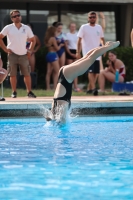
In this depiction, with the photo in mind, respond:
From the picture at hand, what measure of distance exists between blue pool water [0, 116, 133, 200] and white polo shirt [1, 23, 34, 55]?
3309 mm

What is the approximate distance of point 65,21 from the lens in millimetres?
20516

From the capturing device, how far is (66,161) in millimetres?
6344

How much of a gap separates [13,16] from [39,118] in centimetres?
294

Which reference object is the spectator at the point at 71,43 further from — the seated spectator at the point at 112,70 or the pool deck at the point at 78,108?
the pool deck at the point at 78,108

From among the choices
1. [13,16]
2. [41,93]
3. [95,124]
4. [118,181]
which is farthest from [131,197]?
[41,93]

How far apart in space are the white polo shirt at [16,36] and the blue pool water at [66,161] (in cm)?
331

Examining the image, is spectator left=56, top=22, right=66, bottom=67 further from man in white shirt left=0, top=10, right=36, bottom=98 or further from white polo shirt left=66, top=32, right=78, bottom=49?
man in white shirt left=0, top=10, right=36, bottom=98

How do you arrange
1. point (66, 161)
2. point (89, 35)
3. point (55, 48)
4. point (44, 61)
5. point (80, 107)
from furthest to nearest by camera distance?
1. point (44, 61)
2. point (55, 48)
3. point (89, 35)
4. point (80, 107)
5. point (66, 161)

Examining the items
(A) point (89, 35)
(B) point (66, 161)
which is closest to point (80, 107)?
(A) point (89, 35)

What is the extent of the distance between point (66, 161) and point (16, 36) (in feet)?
21.6

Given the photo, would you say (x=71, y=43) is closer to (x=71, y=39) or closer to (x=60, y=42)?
(x=71, y=39)

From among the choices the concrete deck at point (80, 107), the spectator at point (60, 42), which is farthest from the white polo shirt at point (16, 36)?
the spectator at point (60, 42)

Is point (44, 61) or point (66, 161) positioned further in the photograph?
point (44, 61)

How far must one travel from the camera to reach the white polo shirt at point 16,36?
41.1 ft
